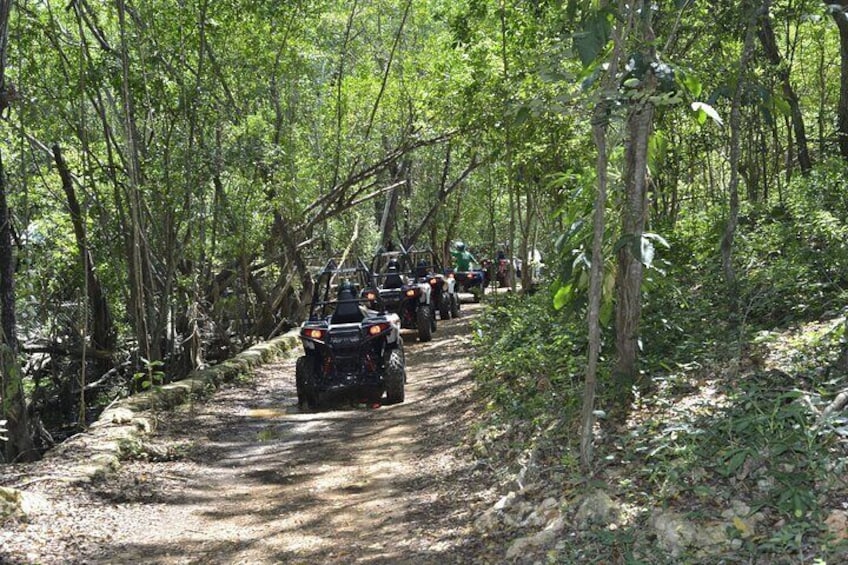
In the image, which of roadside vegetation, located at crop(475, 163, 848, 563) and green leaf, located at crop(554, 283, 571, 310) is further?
green leaf, located at crop(554, 283, 571, 310)

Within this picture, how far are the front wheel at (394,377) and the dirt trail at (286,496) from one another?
0.16 meters

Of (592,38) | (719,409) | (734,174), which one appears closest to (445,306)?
(734,174)

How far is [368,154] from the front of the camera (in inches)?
631

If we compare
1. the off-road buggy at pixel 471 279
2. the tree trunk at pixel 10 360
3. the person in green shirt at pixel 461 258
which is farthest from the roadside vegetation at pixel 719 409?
the off-road buggy at pixel 471 279

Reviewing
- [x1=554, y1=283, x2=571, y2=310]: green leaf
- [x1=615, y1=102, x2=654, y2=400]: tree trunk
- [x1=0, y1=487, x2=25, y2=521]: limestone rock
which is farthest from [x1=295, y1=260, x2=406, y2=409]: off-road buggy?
[x1=0, y1=487, x2=25, y2=521]: limestone rock

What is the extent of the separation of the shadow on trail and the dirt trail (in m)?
0.01

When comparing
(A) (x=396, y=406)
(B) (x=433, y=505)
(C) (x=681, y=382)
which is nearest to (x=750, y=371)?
(C) (x=681, y=382)

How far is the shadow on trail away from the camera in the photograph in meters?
4.81

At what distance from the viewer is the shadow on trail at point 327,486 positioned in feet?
15.8

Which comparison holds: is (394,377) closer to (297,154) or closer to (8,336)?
(8,336)

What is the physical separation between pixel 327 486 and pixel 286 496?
32cm

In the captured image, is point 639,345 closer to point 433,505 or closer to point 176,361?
point 433,505

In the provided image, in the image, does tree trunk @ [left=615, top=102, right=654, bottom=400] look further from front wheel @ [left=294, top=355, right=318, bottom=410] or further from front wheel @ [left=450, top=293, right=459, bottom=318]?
front wheel @ [left=450, top=293, right=459, bottom=318]

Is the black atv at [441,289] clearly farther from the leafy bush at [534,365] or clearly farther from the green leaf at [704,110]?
the green leaf at [704,110]
